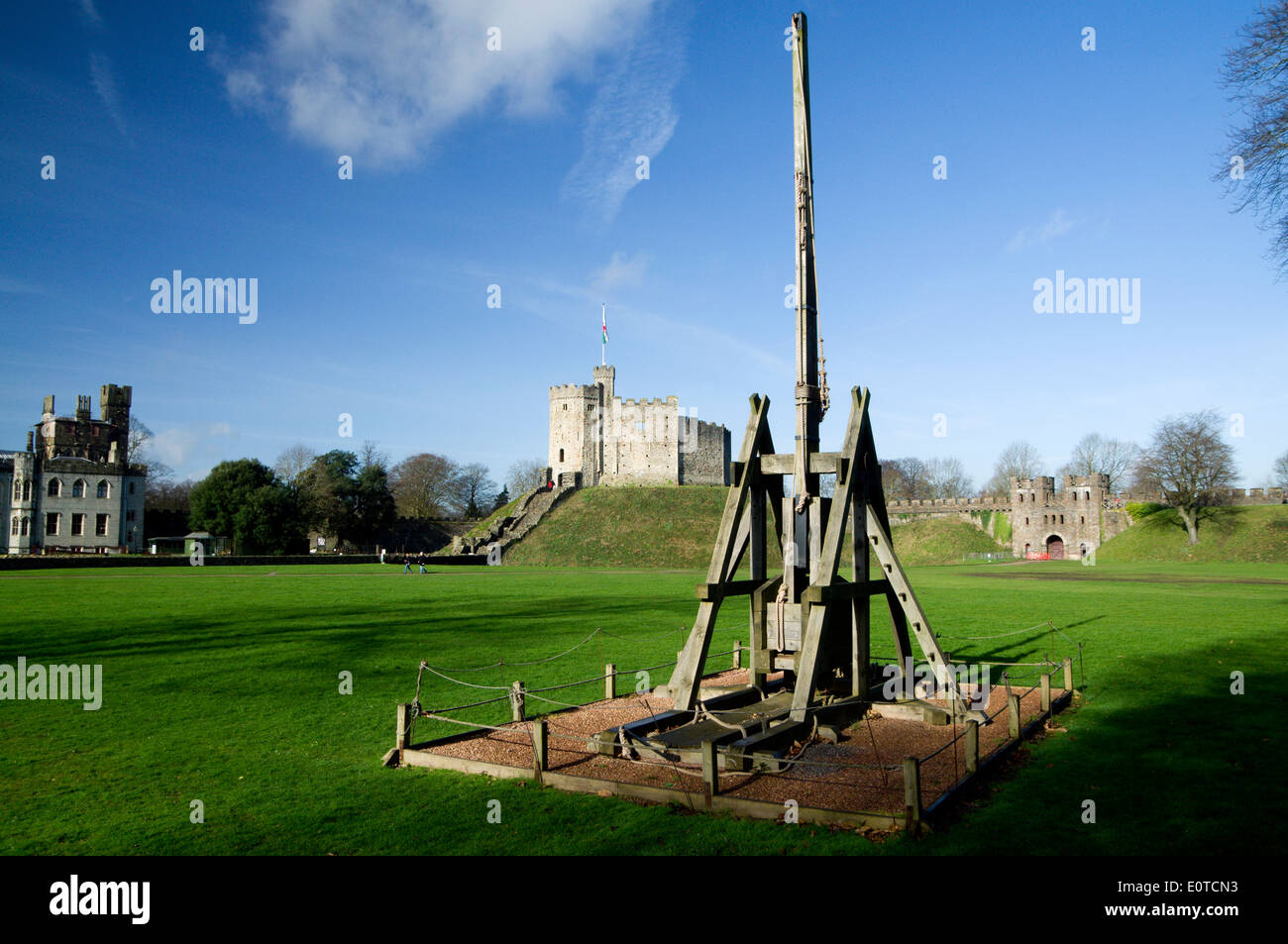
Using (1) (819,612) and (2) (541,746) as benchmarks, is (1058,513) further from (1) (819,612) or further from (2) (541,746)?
(2) (541,746)

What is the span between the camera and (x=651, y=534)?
6334 cm

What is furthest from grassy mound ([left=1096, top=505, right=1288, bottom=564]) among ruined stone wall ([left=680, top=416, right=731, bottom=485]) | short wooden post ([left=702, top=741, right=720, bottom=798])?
short wooden post ([left=702, top=741, right=720, bottom=798])

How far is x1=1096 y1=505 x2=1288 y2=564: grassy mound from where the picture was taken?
Answer: 56344 millimetres

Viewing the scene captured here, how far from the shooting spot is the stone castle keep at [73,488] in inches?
2527

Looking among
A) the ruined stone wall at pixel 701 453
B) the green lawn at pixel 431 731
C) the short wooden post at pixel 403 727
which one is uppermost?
the ruined stone wall at pixel 701 453

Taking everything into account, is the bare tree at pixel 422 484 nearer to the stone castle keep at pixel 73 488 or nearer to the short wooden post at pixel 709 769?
the stone castle keep at pixel 73 488

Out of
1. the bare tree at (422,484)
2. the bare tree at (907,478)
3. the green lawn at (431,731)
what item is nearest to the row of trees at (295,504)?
the bare tree at (422,484)

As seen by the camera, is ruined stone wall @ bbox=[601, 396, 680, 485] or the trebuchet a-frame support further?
ruined stone wall @ bbox=[601, 396, 680, 485]

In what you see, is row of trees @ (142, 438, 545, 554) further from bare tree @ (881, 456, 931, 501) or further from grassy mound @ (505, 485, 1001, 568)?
bare tree @ (881, 456, 931, 501)

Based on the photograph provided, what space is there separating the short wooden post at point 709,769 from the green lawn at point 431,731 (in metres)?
0.34

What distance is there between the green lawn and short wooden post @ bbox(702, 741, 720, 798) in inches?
13.5

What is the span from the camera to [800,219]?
10.1 metres
